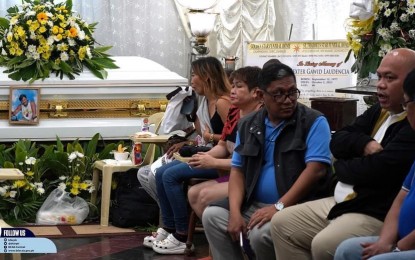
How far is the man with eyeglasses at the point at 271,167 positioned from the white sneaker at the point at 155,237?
4.69 ft

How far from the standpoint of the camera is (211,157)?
557 centimetres

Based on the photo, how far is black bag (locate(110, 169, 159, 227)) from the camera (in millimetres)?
6961

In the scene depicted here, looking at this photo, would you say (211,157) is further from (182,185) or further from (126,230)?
(126,230)

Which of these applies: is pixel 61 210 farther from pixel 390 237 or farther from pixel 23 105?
pixel 390 237

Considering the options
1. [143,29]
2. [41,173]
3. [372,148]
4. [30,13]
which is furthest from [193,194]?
[143,29]

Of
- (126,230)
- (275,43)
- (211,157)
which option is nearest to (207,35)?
(275,43)

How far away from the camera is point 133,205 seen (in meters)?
6.96

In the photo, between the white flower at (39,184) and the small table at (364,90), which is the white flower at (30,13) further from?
the small table at (364,90)

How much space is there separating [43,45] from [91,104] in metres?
0.60

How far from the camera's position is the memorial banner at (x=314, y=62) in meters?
6.82

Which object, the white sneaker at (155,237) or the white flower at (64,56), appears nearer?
the white sneaker at (155,237)

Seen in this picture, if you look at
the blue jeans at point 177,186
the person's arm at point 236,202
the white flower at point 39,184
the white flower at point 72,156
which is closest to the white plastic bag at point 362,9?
the person's arm at point 236,202

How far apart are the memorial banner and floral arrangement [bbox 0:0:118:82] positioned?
142cm

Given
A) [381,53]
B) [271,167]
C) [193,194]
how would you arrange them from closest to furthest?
[271,167] → [381,53] → [193,194]
